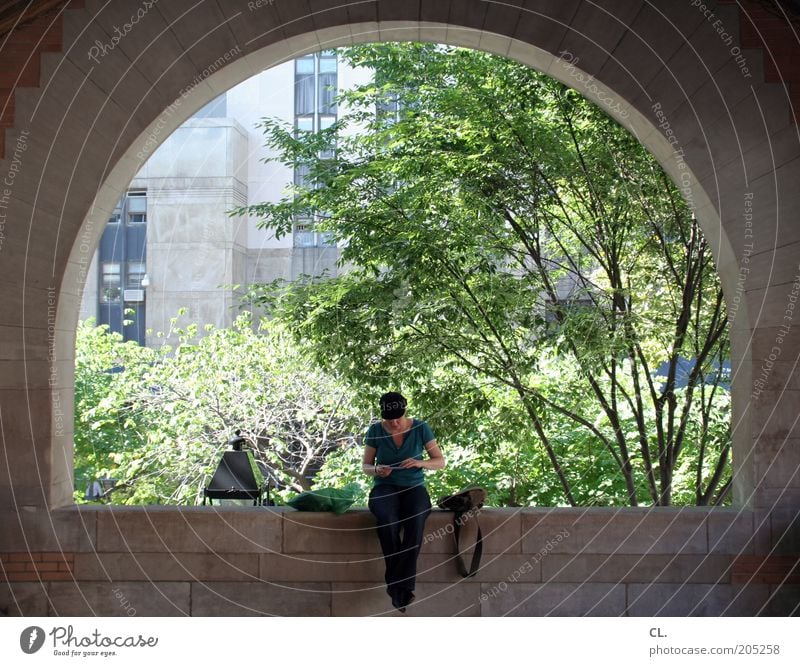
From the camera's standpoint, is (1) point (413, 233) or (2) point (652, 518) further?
(1) point (413, 233)

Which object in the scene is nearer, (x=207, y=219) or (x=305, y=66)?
(x=305, y=66)

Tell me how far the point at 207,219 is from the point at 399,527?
1746 centimetres

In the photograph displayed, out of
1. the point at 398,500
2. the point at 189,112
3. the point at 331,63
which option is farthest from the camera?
the point at 331,63

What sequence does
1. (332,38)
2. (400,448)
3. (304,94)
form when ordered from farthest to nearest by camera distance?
(304,94)
(332,38)
(400,448)

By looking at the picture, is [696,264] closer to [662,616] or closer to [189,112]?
[662,616]

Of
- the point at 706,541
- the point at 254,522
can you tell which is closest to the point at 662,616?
the point at 706,541

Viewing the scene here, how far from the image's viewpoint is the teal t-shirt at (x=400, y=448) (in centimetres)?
450

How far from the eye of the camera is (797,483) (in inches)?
184

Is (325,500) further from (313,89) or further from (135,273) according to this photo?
(135,273)

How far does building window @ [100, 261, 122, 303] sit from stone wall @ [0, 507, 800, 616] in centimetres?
1721

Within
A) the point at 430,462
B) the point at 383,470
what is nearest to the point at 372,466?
the point at 383,470

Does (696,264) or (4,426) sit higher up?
(696,264)

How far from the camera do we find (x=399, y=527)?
448 cm

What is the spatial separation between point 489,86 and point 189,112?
11.9ft
